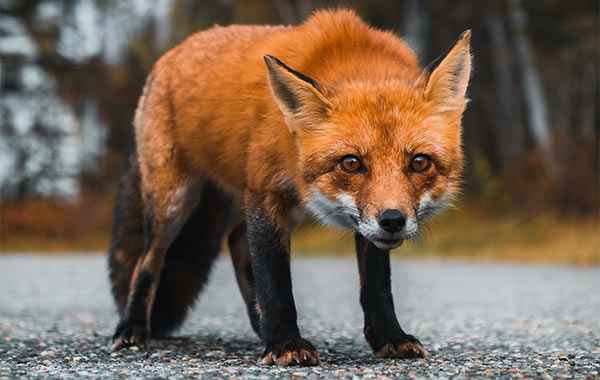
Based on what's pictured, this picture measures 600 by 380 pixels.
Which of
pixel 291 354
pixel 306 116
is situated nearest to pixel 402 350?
pixel 291 354

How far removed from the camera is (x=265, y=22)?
22.7m

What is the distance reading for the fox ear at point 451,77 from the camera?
12.8 feet

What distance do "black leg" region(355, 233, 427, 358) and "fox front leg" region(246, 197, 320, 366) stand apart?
20.8 inches

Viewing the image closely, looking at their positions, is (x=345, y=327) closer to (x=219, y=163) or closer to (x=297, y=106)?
(x=219, y=163)

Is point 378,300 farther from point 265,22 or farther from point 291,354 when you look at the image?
point 265,22

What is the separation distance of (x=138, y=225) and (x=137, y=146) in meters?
0.60

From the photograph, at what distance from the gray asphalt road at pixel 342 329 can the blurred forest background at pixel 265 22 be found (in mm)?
5058

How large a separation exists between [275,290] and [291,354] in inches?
14.9

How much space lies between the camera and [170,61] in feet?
17.6

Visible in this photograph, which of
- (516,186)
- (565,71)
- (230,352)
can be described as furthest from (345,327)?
(565,71)

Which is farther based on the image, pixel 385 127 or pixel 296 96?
pixel 296 96

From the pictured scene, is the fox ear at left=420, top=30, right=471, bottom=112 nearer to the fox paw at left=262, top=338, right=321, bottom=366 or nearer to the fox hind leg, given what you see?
the fox paw at left=262, top=338, right=321, bottom=366

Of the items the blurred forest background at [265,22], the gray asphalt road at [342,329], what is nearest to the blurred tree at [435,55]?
the blurred forest background at [265,22]

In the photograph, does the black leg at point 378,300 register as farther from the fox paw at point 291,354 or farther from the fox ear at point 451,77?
the fox ear at point 451,77
